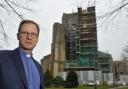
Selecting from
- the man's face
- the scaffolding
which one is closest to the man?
the man's face

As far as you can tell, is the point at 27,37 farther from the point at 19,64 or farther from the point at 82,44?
the point at 82,44

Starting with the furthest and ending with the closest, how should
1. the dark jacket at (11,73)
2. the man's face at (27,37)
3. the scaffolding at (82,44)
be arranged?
the scaffolding at (82,44) → the man's face at (27,37) → the dark jacket at (11,73)

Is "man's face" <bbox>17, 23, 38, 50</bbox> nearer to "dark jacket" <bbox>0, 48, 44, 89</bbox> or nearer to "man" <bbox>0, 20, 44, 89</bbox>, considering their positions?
"man" <bbox>0, 20, 44, 89</bbox>

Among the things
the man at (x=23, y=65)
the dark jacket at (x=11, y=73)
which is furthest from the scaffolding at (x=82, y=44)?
the dark jacket at (x=11, y=73)

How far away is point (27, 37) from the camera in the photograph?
2371 mm

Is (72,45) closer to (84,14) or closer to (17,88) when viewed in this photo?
(84,14)

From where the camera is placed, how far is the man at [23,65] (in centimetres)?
221

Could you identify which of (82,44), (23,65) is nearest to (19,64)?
(23,65)

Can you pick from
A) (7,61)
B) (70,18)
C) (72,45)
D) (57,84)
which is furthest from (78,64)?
(7,61)

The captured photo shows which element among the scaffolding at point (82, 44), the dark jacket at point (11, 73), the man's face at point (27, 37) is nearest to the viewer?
the dark jacket at point (11, 73)

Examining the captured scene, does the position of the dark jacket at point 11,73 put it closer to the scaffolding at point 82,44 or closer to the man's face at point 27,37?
the man's face at point 27,37

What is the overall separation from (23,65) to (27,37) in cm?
20

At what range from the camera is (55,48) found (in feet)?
269

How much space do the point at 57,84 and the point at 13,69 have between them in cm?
5845
